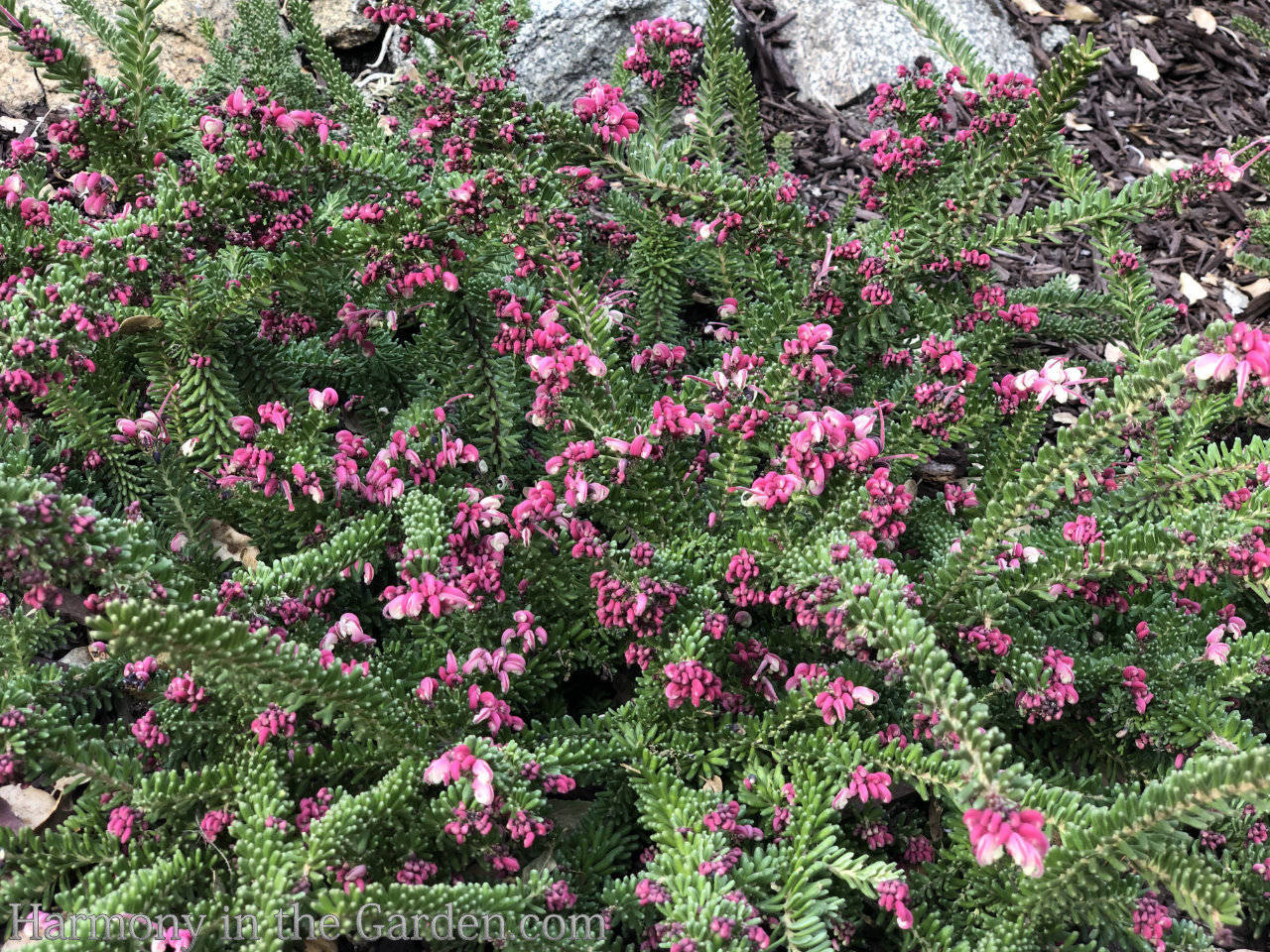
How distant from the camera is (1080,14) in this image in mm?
5164

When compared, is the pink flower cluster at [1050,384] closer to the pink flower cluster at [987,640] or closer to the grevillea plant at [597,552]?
the grevillea plant at [597,552]

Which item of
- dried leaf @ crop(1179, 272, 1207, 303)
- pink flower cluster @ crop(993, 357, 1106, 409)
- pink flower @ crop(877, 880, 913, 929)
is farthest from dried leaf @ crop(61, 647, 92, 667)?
dried leaf @ crop(1179, 272, 1207, 303)

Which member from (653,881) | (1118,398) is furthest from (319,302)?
(1118,398)

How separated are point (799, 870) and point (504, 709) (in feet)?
2.07

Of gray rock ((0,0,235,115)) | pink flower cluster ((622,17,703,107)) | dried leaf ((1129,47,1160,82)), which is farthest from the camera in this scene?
dried leaf ((1129,47,1160,82))

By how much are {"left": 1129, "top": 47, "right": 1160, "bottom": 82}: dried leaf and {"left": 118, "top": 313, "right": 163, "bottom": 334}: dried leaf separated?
490 cm

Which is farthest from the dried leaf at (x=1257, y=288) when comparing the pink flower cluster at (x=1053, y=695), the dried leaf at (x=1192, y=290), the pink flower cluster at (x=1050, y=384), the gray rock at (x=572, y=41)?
the pink flower cluster at (x=1053, y=695)

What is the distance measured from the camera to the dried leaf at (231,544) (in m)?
2.43

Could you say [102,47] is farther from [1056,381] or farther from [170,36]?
[1056,381]

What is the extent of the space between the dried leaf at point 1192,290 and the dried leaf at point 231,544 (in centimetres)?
371

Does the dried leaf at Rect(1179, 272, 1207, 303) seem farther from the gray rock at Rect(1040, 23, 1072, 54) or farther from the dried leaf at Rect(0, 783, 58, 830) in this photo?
the dried leaf at Rect(0, 783, 58, 830)

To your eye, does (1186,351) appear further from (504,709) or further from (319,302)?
(319,302)

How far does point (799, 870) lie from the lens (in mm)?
1757

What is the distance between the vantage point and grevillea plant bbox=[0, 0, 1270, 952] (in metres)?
1.63
